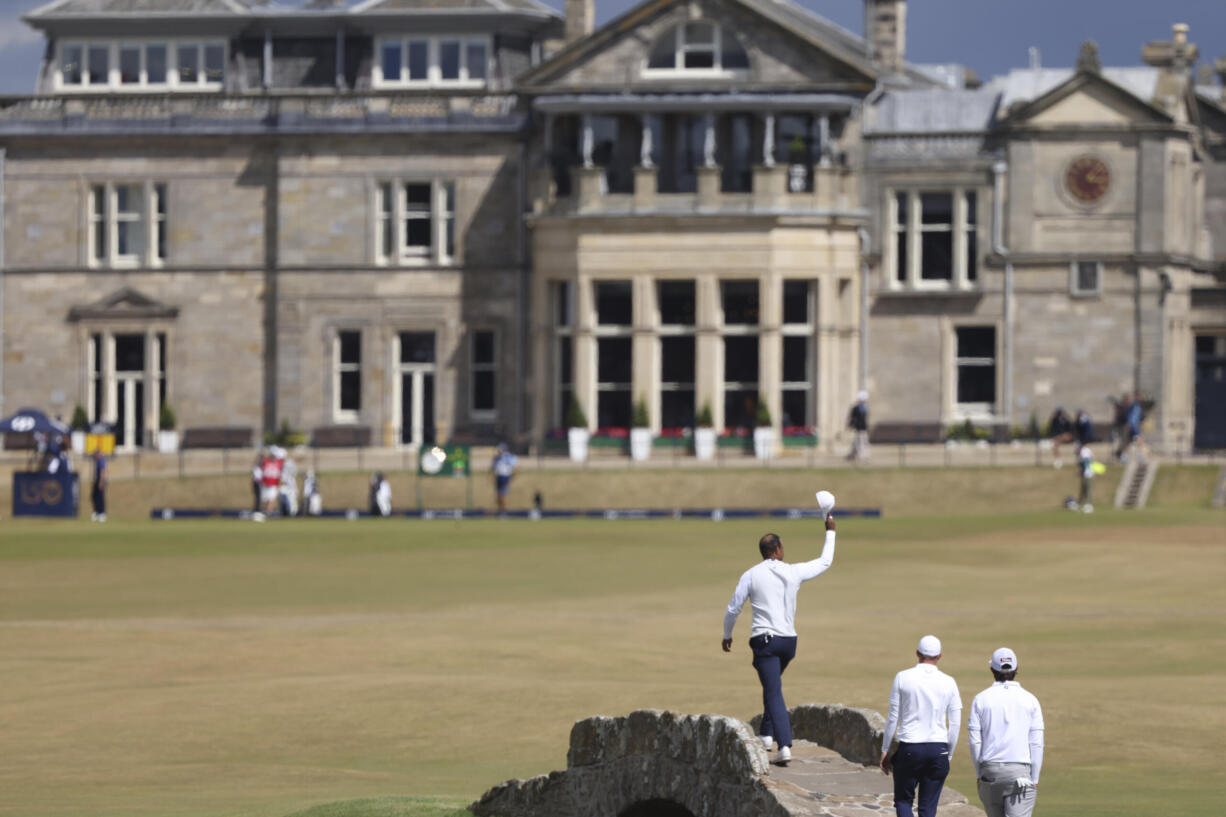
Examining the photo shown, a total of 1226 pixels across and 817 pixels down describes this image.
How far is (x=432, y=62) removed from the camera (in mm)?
64938

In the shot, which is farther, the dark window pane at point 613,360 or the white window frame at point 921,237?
the white window frame at point 921,237

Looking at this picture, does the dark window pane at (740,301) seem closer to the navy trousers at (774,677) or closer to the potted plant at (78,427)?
the potted plant at (78,427)

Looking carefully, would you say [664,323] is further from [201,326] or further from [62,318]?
[62,318]

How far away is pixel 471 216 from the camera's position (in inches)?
2499

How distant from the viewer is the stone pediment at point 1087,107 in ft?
202

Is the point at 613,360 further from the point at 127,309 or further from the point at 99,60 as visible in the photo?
the point at 99,60

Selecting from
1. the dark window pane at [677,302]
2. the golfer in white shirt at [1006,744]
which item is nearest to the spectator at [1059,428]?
→ the dark window pane at [677,302]

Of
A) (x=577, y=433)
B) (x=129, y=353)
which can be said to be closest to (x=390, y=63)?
(x=129, y=353)

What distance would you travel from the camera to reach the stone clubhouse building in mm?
59531

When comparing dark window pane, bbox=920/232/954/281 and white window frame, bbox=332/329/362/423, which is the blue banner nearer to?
white window frame, bbox=332/329/362/423

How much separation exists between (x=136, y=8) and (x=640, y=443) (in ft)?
67.7

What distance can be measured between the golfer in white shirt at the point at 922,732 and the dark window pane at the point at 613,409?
149ft

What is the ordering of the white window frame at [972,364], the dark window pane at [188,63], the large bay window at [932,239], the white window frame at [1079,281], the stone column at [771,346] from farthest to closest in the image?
1. the dark window pane at [188,63]
2. the large bay window at [932,239]
3. the white window frame at [972,364]
4. the white window frame at [1079,281]
5. the stone column at [771,346]

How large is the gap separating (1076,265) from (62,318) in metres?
28.4
